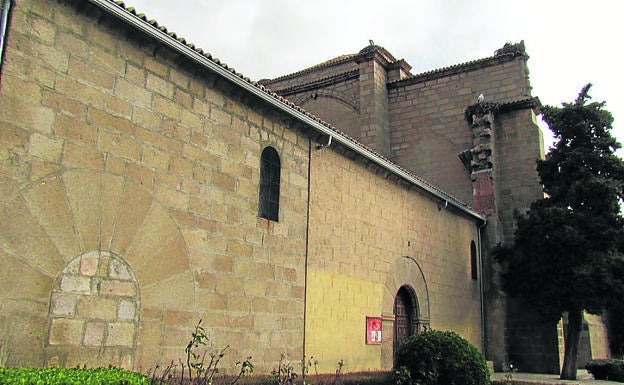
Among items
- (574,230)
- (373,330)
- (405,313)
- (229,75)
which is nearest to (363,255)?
(373,330)

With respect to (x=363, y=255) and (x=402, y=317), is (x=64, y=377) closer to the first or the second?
(x=363, y=255)

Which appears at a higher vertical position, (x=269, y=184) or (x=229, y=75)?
Result: (x=229, y=75)

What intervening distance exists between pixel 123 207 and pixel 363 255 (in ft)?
19.2

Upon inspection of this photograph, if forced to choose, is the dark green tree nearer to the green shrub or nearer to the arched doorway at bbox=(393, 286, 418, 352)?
the arched doorway at bbox=(393, 286, 418, 352)

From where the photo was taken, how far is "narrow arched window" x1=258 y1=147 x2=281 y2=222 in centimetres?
867

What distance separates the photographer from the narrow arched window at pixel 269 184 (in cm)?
867

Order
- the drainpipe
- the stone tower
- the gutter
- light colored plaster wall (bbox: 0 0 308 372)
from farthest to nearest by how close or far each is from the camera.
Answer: the stone tower
the drainpipe
the gutter
light colored plaster wall (bbox: 0 0 308 372)

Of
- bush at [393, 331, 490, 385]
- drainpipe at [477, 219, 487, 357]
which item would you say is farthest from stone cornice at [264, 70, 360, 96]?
bush at [393, 331, 490, 385]

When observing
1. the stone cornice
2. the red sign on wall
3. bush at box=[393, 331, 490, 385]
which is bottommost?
bush at box=[393, 331, 490, 385]

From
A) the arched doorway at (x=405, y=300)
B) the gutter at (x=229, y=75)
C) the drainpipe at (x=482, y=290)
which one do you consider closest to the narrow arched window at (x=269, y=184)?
the gutter at (x=229, y=75)

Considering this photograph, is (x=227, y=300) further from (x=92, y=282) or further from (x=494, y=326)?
(x=494, y=326)

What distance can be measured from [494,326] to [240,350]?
10.9 m

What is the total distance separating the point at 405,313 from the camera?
12906mm

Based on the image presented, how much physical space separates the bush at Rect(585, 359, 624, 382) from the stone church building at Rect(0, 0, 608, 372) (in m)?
4.63
